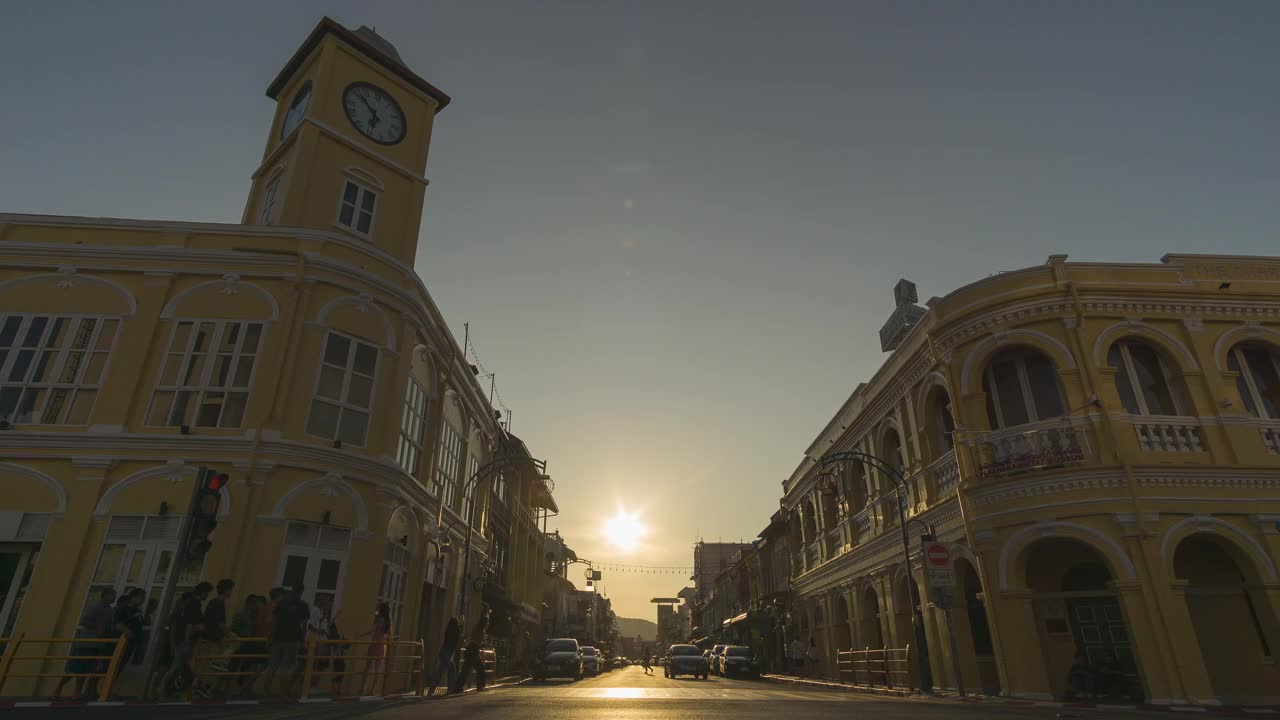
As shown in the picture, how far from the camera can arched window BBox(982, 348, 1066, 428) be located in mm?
16844

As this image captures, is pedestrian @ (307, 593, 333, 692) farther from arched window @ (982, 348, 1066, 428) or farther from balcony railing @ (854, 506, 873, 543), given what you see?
balcony railing @ (854, 506, 873, 543)

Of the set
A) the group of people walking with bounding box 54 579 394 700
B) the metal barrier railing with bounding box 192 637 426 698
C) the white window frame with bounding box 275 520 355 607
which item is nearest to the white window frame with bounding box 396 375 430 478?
the white window frame with bounding box 275 520 355 607

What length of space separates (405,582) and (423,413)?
4773mm

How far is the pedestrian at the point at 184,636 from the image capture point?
1116cm

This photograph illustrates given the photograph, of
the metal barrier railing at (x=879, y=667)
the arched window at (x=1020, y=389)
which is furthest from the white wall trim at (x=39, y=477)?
the arched window at (x=1020, y=389)

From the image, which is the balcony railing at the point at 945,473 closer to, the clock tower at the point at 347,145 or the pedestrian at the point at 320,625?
the pedestrian at the point at 320,625

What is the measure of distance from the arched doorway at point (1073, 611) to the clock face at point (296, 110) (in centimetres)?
2308

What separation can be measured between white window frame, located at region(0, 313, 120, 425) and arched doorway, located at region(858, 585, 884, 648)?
76.3 ft

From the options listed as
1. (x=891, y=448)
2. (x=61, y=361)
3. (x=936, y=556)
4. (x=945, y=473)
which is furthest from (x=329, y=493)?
(x=891, y=448)

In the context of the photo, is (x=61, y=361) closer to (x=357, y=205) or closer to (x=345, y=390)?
(x=345, y=390)

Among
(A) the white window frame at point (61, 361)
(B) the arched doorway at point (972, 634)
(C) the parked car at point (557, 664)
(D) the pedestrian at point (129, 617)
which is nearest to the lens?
(D) the pedestrian at point (129, 617)

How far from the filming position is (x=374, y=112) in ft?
68.8

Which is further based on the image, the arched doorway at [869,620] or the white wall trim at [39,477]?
the arched doorway at [869,620]

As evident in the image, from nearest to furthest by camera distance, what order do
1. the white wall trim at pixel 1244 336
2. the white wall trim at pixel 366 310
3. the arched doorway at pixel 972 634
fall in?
the white wall trim at pixel 366 310
the white wall trim at pixel 1244 336
the arched doorway at pixel 972 634
